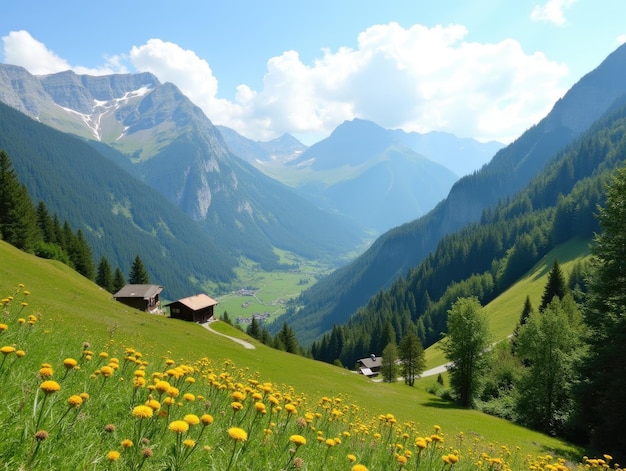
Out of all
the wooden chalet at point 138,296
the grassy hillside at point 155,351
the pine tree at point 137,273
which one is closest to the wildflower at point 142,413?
the grassy hillside at point 155,351

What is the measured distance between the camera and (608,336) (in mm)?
23359

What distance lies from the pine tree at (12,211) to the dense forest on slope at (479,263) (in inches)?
3209

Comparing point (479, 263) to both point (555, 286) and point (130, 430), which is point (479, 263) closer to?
point (555, 286)

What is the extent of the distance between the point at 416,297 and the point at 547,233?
60220mm

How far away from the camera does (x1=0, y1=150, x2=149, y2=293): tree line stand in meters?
56.5

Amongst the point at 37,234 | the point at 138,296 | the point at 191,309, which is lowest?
the point at 138,296

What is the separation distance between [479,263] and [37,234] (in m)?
163

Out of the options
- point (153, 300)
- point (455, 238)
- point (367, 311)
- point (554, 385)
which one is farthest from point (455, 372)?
point (455, 238)

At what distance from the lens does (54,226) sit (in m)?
79.1

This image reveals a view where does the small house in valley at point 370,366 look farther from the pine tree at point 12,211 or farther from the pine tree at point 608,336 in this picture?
the pine tree at point 608,336

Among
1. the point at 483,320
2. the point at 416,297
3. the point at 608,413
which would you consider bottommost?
the point at 608,413

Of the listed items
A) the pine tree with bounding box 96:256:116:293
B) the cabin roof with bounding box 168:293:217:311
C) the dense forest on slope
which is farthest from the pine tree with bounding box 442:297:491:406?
the pine tree with bounding box 96:256:116:293

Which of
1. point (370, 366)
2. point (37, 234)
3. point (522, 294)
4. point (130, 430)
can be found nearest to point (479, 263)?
point (522, 294)

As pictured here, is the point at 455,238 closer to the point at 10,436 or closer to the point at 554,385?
the point at 554,385
